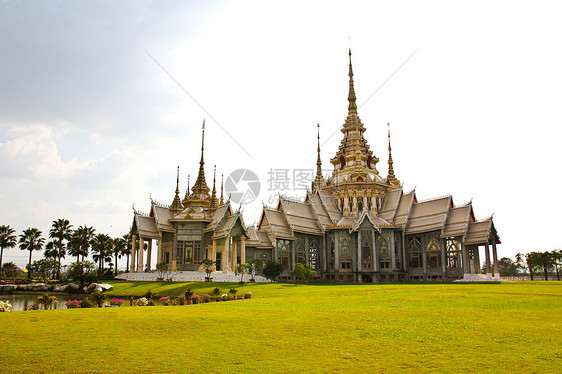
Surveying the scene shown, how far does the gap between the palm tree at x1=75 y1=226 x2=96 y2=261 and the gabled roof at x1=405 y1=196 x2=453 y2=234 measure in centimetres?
3937

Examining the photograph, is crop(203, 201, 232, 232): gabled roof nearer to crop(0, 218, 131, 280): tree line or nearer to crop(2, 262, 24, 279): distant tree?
crop(0, 218, 131, 280): tree line

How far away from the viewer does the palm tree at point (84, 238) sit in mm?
51688

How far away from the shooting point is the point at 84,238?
170 feet

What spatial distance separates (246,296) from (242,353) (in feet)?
50.7

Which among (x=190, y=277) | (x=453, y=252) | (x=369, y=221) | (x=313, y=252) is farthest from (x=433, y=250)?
(x=190, y=277)

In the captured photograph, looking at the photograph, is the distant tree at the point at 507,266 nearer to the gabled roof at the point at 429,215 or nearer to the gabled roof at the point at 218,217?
the gabled roof at the point at 429,215

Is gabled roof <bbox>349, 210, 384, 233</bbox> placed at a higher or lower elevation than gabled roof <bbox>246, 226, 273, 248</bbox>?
higher

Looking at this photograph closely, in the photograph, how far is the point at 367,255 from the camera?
1906 inches

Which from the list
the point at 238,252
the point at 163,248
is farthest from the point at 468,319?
the point at 163,248

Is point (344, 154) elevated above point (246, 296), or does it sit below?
above

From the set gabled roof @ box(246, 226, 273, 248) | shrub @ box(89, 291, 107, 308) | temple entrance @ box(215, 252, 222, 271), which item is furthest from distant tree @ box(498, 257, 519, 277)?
shrub @ box(89, 291, 107, 308)

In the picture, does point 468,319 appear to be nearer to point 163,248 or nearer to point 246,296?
point 246,296

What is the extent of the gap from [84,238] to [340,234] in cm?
3195

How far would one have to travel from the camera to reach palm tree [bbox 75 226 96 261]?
170 ft
